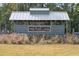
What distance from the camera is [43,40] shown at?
604 centimetres

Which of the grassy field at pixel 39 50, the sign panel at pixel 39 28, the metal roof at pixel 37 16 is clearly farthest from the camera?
the sign panel at pixel 39 28

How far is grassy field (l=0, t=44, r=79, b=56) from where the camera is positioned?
5016 mm

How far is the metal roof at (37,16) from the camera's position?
5738 millimetres

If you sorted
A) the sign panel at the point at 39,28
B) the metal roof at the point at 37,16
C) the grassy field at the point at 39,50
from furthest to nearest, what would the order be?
the sign panel at the point at 39,28, the metal roof at the point at 37,16, the grassy field at the point at 39,50

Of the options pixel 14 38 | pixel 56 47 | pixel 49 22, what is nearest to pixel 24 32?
pixel 14 38

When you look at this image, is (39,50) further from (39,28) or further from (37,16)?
(37,16)

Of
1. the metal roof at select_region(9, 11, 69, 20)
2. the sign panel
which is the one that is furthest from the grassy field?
the metal roof at select_region(9, 11, 69, 20)

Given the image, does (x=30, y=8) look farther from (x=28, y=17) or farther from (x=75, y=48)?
(x=75, y=48)

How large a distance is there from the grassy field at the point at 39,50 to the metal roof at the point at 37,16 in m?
0.67

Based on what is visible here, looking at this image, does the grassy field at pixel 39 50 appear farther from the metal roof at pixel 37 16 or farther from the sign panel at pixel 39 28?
the metal roof at pixel 37 16

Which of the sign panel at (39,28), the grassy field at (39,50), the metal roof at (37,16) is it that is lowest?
the grassy field at (39,50)

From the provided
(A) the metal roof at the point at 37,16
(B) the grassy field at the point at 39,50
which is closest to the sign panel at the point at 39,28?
(A) the metal roof at the point at 37,16

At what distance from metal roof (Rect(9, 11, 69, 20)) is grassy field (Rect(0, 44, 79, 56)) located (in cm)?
67

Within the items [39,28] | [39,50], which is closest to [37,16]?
[39,28]
